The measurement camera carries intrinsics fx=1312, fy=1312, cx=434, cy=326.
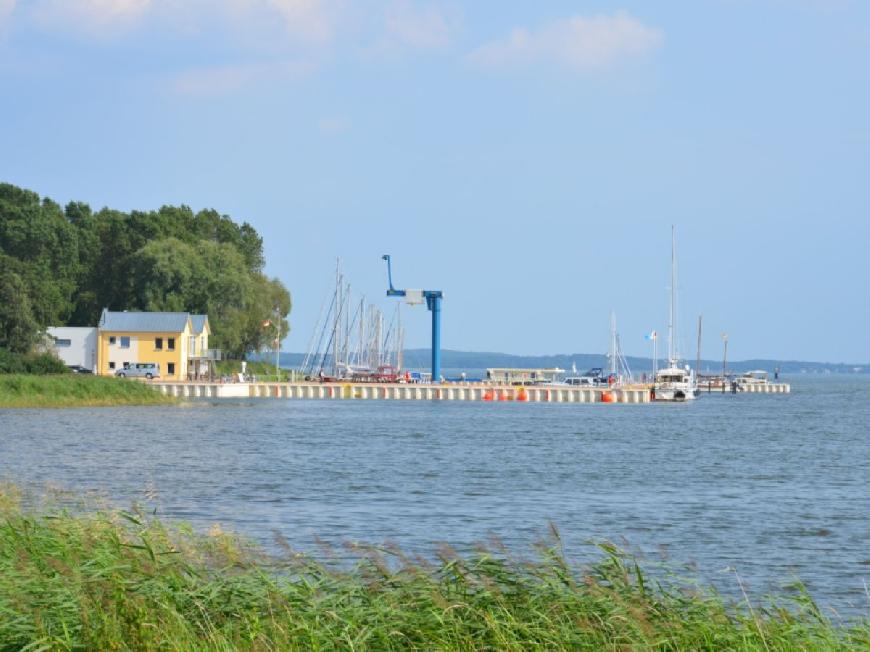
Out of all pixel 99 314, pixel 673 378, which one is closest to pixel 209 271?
pixel 99 314

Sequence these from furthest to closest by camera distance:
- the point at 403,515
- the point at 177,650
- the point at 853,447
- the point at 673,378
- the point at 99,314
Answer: the point at 99,314 < the point at 673,378 < the point at 853,447 < the point at 403,515 < the point at 177,650

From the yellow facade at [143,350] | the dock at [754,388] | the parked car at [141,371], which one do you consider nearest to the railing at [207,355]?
the yellow facade at [143,350]

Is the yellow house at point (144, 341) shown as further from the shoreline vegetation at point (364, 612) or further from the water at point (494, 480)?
the shoreline vegetation at point (364, 612)

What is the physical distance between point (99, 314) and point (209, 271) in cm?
1480

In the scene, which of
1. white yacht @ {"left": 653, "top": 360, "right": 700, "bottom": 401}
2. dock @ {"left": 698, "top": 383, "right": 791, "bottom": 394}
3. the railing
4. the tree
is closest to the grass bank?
the tree

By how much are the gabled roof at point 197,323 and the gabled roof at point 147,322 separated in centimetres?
250

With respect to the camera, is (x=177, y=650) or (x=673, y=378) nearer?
(x=177, y=650)

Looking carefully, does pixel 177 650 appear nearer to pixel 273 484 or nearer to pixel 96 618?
pixel 96 618

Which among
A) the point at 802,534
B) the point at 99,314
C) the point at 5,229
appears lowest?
the point at 802,534

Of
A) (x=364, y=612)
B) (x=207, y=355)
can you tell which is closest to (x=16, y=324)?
(x=207, y=355)

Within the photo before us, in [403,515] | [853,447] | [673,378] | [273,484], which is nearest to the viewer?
[403,515]

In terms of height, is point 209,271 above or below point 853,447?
above

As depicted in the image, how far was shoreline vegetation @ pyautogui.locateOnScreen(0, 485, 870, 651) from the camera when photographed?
1162cm

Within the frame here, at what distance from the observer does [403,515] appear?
2788 centimetres
